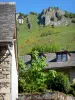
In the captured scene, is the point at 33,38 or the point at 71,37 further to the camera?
the point at 33,38

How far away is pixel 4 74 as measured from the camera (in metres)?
16.5

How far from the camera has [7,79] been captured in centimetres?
1642

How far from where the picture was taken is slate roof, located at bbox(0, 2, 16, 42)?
16391mm

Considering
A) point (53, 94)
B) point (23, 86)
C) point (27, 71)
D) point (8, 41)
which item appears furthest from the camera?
point (27, 71)

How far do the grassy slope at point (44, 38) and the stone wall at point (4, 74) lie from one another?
119107 millimetres

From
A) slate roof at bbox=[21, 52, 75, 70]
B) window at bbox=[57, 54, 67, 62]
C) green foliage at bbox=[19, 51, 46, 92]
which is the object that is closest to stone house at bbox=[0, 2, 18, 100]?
green foliage at bbox=[19, 51, 46, 92]

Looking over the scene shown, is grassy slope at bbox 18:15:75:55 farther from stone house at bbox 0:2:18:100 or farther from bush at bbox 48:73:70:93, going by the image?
stone house at bbox 0:2:18:100

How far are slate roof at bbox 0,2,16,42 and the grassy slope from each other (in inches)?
4635

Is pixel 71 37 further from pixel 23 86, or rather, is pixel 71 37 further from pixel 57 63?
pixel 23 86

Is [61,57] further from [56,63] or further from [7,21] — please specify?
[7,21]

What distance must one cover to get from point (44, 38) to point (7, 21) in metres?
147

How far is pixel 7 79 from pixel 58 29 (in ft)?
575

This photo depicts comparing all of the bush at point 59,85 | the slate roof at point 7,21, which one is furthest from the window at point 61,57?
the slate roof at point 7,21

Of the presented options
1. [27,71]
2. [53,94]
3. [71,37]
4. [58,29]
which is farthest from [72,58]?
[58,29]
